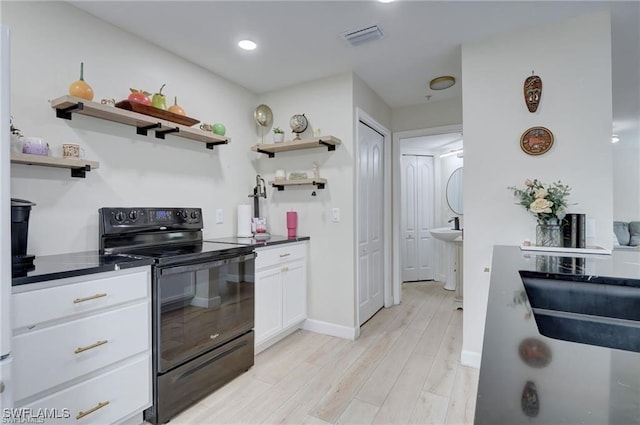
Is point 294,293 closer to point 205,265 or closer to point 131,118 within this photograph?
point 205,265

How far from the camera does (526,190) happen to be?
2205mm

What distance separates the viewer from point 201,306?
6.58 feet

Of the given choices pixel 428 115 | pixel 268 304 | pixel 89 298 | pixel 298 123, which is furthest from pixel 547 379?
pixel 428 115

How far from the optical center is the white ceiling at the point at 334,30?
202 centimetres

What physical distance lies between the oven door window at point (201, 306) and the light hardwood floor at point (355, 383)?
0.36 metres

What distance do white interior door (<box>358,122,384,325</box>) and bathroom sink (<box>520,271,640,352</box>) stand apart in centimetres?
196

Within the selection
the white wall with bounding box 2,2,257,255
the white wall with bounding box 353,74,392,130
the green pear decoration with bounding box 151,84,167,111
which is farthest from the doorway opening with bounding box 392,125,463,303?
the green pear decoration with bounding box 151,84,167,111

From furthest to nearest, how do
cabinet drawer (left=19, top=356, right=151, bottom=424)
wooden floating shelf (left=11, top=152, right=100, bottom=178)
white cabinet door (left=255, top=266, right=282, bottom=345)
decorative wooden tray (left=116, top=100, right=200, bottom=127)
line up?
white cabinet door (left=255, top=266, right=282, bottom=345), decorative wooden tray (left=116, top=100, right=200, bottom=127), wooden floating shelf (left=11, top=152, right=100, bottom=178), cabinet drawer (left=19, top=356, right=151, bottom=424)

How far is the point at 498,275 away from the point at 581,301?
0.30 meters

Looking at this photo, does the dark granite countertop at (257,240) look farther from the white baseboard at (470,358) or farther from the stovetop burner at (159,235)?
the white baseboard at (470,358)

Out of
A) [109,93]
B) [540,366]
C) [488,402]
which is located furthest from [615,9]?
[109,93]

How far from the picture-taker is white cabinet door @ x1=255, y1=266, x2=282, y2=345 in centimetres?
253

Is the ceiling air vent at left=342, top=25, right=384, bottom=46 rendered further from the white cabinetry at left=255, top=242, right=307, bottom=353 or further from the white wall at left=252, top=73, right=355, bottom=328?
the white cabinetry at left=255, top=242, right=307, bottom=353

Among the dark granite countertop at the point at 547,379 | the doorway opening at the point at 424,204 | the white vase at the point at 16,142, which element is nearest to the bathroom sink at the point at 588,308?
the dark granite countertop at the point at 547,379
